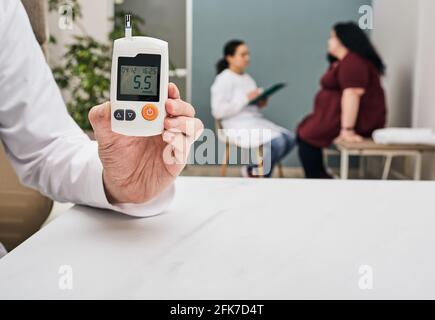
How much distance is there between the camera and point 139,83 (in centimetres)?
40

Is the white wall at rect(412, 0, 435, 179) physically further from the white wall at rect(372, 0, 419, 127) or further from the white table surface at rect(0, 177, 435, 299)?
the white table surface at rect(0, 177, 435, 299)

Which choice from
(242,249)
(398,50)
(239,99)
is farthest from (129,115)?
(398,50)

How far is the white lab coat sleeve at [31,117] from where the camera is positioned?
613 mm

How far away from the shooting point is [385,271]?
0.37 metres

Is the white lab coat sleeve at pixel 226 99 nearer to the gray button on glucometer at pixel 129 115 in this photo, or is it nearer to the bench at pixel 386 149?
the bench at pixel 386 149

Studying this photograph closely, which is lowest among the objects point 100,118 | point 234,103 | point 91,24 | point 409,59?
point 234,103

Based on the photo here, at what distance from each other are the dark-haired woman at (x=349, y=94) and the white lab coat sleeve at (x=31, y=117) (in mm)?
1955

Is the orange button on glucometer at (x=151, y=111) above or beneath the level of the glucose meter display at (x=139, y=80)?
beneath

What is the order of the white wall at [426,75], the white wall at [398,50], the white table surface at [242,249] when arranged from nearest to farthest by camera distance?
1. the white table surface at [242,249]
2. the white wall at [426,75]
3. the white wall at [398,50]

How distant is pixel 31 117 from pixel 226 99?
1.95 metres

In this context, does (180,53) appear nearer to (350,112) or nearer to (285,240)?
(350,112)

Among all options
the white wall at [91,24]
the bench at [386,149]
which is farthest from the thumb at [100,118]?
the white wall at [91,24]

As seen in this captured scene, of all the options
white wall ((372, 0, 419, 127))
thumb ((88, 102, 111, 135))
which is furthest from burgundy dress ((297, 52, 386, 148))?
thumb ((88, 102, 111, 135))

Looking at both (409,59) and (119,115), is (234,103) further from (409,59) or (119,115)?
(119,115)
